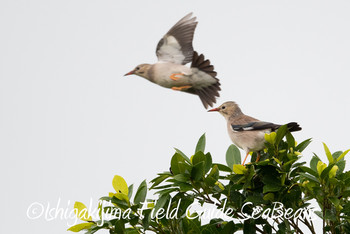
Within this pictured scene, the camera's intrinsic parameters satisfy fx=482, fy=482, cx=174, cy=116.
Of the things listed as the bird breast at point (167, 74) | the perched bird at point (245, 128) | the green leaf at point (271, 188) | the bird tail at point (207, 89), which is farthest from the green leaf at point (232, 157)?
the bird breast at point (167, 74)

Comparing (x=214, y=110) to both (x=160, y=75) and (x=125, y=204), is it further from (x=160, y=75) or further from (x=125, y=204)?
(x=125, y=204)

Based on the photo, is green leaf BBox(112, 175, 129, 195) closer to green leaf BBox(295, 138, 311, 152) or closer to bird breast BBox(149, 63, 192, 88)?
green leaf BBox(295, 138, 311, 152)

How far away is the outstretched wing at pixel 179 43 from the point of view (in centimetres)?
591

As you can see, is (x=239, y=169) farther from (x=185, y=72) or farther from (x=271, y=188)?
(x=185, y=72)

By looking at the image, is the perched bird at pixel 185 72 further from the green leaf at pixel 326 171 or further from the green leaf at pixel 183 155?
the green leaf at pixel 326 171

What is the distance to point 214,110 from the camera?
5473mm

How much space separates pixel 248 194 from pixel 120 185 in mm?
1003

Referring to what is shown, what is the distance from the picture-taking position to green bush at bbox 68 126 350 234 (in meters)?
3.46

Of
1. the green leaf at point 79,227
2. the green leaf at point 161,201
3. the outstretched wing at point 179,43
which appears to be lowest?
the green leaf at point 79,227

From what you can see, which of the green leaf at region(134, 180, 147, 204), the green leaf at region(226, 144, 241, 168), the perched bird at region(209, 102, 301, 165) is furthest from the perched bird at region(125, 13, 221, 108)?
the green leaf at region(134, 180, 147, 204)

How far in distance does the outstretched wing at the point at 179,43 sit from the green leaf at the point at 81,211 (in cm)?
246

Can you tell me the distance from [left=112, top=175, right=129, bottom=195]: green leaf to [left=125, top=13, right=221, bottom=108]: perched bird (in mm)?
1459

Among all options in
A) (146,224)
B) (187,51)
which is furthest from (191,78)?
(146,224)

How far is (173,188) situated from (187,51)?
2.77 metres
